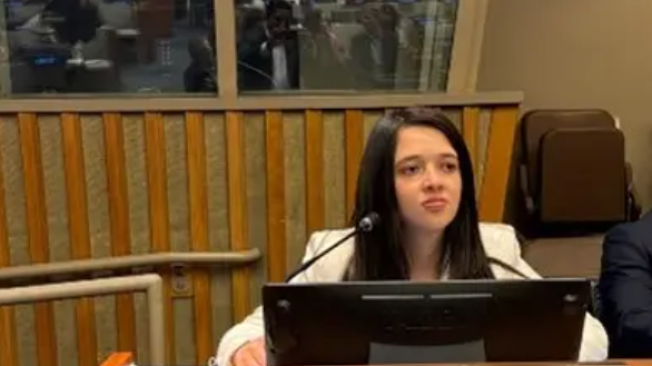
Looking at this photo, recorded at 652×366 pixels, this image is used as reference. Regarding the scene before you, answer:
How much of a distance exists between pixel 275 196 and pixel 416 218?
2.01m

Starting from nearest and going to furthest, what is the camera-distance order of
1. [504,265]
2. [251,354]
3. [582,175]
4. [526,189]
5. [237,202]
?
[251,354], [504,265], [237,202], [582,175], [526,189]

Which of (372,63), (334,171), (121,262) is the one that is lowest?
(121,262)

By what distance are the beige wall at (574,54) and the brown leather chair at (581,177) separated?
0.47 meters

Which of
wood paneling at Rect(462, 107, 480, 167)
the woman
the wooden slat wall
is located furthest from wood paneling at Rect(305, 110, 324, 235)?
the woman

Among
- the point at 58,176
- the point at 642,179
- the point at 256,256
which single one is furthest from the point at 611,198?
the point at 58,176

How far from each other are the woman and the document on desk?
1.19 ft

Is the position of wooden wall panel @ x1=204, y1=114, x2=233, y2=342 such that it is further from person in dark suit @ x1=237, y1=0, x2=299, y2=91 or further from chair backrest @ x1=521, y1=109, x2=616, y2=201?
chair backrest @ x1=521, y1=109, x2=616, y2=201

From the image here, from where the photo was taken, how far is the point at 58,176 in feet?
→ 12.2

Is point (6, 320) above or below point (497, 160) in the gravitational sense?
below

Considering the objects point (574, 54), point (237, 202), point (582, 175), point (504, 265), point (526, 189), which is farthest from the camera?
point (574, 54)

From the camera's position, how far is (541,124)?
426 centimetres

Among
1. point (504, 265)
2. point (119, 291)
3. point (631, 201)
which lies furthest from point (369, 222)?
point (631, 201)

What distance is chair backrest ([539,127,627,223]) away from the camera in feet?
13.3

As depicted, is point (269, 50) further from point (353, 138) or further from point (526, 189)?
point (526, 189)
